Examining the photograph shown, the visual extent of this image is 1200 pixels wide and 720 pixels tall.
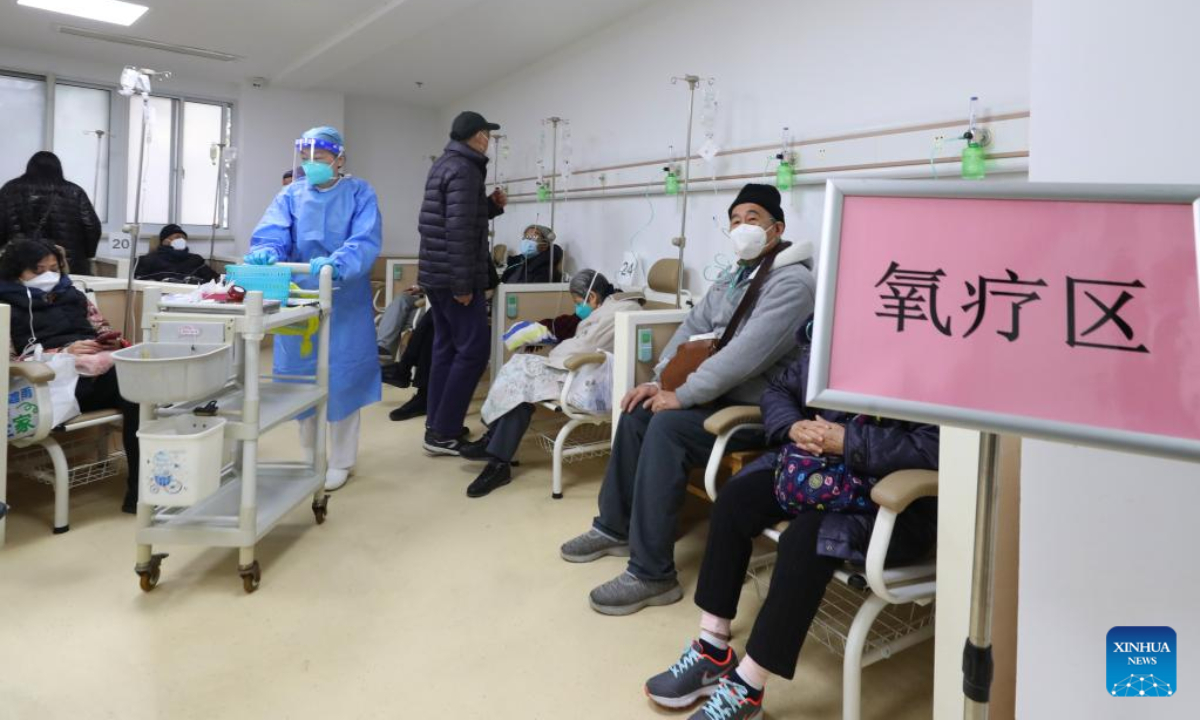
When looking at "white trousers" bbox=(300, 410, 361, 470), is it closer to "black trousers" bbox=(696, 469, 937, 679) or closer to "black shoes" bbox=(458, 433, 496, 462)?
"black shoes" bbox=(458, 433, 496, 462)

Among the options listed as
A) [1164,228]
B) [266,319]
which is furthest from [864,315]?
[266,319]

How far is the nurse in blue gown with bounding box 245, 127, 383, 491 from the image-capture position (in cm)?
276

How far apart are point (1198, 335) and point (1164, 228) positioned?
0.11m

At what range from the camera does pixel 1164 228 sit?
72 centimetres

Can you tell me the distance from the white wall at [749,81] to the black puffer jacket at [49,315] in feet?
8.62

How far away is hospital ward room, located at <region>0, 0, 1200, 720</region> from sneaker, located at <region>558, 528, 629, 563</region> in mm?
14

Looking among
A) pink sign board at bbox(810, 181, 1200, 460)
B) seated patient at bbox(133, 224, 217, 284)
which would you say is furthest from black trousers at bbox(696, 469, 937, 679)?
A: seated patient at bbox(133, 224, 217, 284)

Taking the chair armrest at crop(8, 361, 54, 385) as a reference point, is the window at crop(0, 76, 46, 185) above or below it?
above

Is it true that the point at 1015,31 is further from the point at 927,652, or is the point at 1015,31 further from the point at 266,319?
the point at 266,319

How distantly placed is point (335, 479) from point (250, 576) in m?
0.90

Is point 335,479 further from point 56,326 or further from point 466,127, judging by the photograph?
point 466,127

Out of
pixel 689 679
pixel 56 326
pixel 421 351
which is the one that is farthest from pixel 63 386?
pixel 689 679

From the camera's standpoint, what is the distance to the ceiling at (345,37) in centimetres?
434

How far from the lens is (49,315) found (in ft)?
8.67
